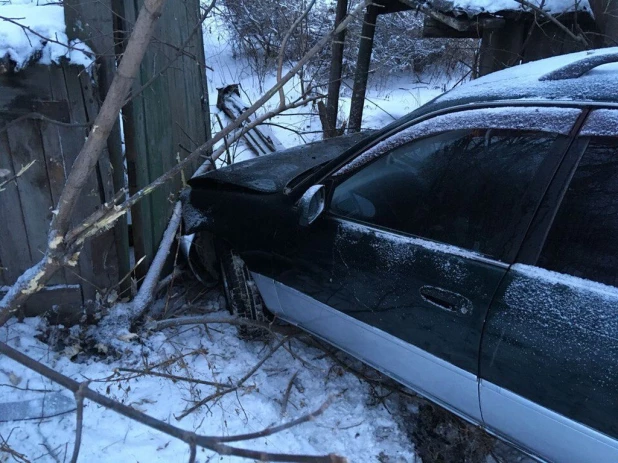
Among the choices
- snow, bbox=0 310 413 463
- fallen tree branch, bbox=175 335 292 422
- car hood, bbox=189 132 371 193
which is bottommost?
snow, bbox=0 310 413 463

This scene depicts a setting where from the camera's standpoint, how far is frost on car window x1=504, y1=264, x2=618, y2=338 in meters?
1.55

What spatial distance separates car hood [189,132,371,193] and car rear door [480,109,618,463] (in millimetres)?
1453

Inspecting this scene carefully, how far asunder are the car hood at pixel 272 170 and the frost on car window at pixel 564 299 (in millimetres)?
1446

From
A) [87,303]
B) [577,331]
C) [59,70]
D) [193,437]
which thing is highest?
[59,70]

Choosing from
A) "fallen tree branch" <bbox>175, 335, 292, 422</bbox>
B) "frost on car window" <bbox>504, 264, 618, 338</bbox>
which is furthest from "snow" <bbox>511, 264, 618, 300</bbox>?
"fallen tree branch" <bbox>175, 335, 292, 422</bbox>

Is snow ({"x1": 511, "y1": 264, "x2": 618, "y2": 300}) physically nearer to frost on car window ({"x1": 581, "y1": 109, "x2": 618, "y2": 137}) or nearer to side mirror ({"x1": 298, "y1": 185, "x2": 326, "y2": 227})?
frost on car window ({"x1": 581, "y1": 109, "x2": 618, "y2": 137})

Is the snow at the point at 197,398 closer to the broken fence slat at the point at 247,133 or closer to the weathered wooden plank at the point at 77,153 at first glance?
the weathered wooden plank at the point at 77,153

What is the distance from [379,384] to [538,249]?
143 cm

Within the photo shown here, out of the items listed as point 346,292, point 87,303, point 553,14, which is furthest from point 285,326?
point 553,14

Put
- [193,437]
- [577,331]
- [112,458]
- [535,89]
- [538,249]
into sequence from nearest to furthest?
[193,437]
[577,331]
[538,249]
[535,89]
[112,458]

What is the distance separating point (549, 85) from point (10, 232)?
9.60ft

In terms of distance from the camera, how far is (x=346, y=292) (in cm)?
242

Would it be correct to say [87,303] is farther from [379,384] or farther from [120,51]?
[379,384]

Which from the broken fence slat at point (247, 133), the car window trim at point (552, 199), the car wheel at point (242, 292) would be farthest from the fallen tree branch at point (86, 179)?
the broken fence slat at point (247, 133)
